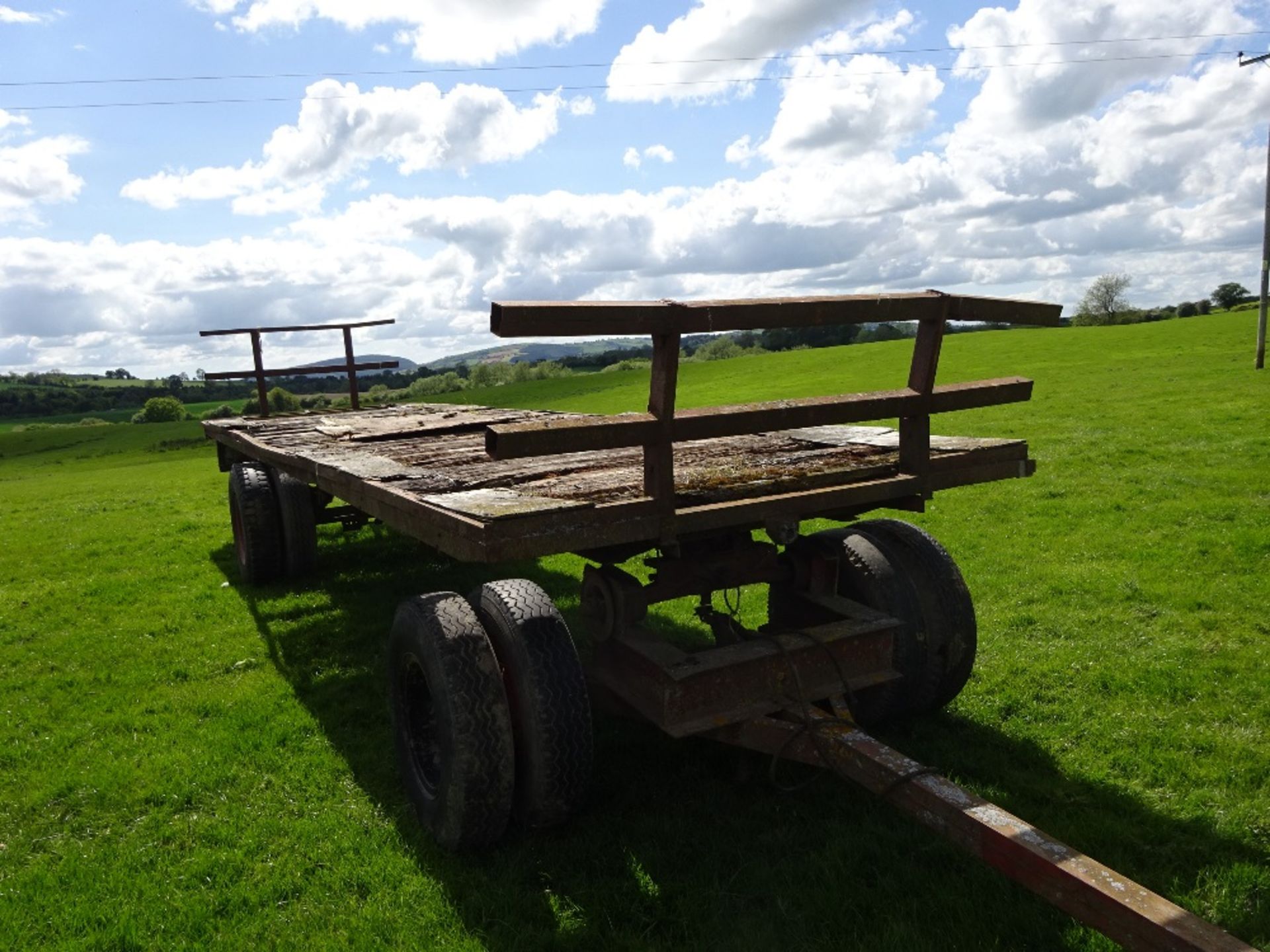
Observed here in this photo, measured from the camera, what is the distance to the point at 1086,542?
832cm

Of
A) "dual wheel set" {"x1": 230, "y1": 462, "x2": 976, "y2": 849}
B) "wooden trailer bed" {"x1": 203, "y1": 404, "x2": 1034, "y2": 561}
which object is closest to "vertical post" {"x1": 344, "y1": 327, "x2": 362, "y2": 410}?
"wooden trailer bed" {"x1": 203, "y1": 404, "x2": 1034, "y2": 561}

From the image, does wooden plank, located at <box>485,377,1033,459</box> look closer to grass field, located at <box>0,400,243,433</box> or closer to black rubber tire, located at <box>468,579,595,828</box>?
black rubber tire, located at <box>468,579,595,828</box>

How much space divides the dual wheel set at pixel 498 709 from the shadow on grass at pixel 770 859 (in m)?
0.24

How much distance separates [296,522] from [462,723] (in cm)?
542

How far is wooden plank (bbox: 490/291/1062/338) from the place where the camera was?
2.96 meters

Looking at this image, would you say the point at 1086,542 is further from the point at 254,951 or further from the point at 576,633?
the point at 254,951

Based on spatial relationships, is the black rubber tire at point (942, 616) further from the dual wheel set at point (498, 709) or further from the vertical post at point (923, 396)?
the dual wheel set at point (498, 709)

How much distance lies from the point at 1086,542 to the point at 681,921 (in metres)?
6.53

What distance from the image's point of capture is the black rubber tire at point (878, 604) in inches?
176

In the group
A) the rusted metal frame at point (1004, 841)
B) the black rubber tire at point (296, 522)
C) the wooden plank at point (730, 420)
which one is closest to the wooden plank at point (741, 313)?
the wooden plank at point (730, 420)

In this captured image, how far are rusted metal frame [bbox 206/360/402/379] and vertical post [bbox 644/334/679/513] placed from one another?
7865 mm

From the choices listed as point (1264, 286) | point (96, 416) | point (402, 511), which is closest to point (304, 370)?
point (402, 511)

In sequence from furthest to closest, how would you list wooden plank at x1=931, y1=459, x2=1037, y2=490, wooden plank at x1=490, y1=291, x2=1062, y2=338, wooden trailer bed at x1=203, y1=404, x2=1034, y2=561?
wooden plank at x1=931, y1=459, x2=1037, y2=490 < wooden trailer bed at x1=203, y1=404, x2=1034, y2=561 < wooden plank at x1=490, y1=291, x2=1062, y2=338

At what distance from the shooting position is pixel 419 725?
4184 millimetres
